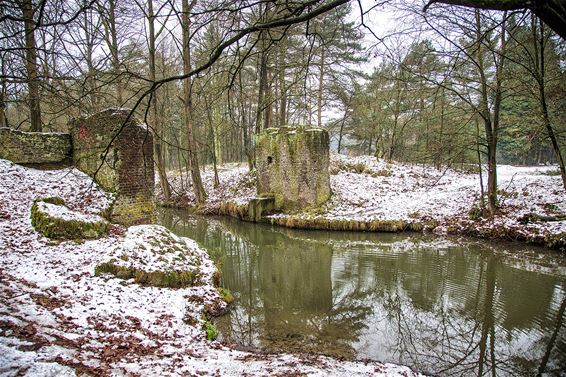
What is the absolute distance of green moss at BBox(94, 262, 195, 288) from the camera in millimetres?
4984

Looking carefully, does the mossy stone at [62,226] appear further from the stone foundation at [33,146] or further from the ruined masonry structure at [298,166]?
the ruined masonry structure at [298,166]

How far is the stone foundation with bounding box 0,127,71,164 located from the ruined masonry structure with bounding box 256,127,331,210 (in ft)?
24.7

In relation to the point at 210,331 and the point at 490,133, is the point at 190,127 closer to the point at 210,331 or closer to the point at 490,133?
the point at 210,331

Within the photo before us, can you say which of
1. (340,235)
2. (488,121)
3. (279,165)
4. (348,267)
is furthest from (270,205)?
(488,121)

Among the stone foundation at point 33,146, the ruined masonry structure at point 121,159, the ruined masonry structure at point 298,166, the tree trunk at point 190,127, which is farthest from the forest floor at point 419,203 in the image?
the stone foundation at point 33,146

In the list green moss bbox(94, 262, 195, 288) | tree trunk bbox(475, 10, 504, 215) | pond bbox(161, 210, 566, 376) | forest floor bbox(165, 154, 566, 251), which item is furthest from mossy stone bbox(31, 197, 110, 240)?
tree trunk bbox(475, 10, 504, 215)

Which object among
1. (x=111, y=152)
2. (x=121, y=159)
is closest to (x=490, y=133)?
(x=121, y=159)

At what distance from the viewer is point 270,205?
46.1 feet

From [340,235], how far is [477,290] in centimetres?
539

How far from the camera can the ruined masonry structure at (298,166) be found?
13.6 m

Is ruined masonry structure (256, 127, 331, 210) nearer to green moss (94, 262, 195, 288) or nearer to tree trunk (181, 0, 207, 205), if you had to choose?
tree trunk (181, 0, 207, 205)

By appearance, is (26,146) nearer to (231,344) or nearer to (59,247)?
(59,247)

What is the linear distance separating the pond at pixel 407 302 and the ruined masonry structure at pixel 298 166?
3536mm

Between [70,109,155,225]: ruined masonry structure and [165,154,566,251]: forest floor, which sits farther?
[165,154,566,251]: forest floor
